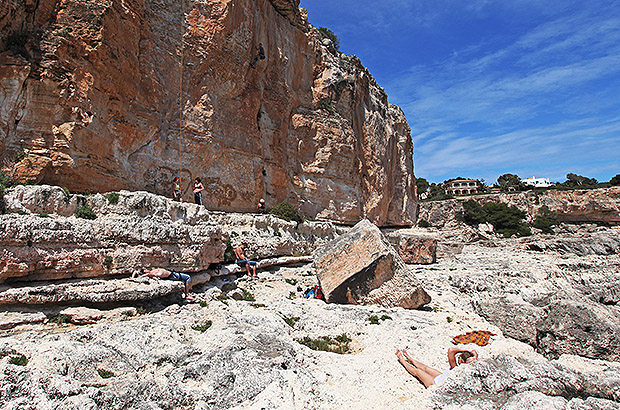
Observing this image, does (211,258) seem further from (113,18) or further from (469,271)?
(469,271)

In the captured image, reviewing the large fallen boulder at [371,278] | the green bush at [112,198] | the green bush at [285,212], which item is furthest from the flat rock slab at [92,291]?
the green bush at [285,212]

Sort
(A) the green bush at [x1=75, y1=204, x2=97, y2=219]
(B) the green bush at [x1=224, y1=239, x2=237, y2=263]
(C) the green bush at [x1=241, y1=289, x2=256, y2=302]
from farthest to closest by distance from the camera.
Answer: (B) the green bush at [x1=224, y1=239, x2=237, y2=263], (C) the green bush at [x1=241, y1=289, x2=256, y2=302], (A) the green bush at [x1=75, y1=204, x2=97, y2=219]

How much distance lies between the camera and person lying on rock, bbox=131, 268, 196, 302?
25.5 ft

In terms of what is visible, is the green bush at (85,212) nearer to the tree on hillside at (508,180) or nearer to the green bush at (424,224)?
the green bush at (424,224)

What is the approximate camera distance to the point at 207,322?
700cm

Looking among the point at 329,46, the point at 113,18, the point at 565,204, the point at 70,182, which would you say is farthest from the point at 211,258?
the point at 565,204

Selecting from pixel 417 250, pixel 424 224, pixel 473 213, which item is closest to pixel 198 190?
pixel 417 250

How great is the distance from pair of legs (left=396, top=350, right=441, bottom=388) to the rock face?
9505 mm

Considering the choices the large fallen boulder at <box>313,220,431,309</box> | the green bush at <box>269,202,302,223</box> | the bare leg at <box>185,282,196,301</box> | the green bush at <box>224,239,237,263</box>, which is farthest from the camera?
the green bush at <box>269,202,302,223</box>

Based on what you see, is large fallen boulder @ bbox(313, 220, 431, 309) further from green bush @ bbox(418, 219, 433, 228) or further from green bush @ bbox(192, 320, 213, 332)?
green bush @ bbox(418, 219, 433, 228)

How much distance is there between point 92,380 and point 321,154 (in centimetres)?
1734

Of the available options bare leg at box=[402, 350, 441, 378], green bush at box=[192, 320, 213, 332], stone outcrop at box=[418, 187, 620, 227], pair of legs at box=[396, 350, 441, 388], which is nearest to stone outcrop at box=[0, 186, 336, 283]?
green bush at box=[192, 320, 213, 332]

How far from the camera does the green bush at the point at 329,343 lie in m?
6.17

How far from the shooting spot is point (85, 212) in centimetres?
780
